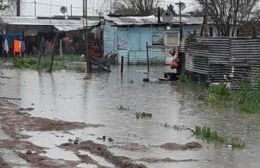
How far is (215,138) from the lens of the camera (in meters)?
Result: 13.8

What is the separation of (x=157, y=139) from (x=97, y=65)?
77.0 feet

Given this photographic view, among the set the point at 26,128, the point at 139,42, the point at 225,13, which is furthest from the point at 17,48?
the point at 26,128

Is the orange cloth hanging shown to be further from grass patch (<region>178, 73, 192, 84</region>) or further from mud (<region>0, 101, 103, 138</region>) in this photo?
mud (<region>0, 101, 103, 138</region>)

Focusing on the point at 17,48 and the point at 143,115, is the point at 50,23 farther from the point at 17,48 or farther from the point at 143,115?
the point at 143,115

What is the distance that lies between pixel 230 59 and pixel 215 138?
11842 mm

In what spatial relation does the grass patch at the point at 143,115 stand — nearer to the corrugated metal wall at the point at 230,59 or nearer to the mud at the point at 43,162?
the mud at the point at 43,162

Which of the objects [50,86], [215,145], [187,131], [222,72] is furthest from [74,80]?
[215,145]

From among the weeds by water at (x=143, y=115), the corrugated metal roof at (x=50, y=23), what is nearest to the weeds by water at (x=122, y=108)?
the weeds by water at (x=143, y=115)

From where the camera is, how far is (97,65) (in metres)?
37.2

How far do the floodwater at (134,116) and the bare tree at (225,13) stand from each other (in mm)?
4817

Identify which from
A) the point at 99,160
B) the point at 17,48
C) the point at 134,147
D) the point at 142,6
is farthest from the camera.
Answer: the point at 142,6

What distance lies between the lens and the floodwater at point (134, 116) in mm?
12016

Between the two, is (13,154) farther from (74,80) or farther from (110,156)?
(74,80)

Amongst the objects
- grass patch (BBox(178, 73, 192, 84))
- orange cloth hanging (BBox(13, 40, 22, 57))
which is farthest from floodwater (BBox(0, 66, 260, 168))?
orange cloth hanging (BBox(13, 40, 22, 57))
